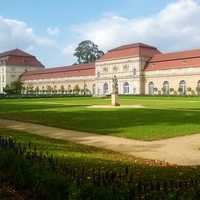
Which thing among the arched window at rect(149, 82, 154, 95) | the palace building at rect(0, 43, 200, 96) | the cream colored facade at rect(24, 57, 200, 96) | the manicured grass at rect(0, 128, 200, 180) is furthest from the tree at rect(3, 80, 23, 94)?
the manicured grass at rect(0, 128, 200, 180)

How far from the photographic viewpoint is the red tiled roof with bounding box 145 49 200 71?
7162cm

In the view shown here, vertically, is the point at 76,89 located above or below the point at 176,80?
below

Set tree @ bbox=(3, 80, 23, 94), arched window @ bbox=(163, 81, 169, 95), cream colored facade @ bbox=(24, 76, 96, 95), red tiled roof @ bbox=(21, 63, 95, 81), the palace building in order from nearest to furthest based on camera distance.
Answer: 1. the palace building
2. arched window @ bbox=(163, 81, 169, 95)
3. cream colored facade @ bbox=(24, 76, 96, 95)
4. red tiled roof @ bbox=(21, 63, 95, 81)
5. tree @ bbox=(3, 80, 23, 94)

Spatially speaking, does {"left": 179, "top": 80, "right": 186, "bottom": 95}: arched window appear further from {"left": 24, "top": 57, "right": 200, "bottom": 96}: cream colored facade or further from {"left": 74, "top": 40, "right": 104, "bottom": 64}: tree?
{"left": 74, "top": 40, "right": 104, "bottom": 64}: tree

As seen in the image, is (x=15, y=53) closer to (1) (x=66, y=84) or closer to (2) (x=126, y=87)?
(1) (x=66, y=84)

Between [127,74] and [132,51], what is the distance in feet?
15.3

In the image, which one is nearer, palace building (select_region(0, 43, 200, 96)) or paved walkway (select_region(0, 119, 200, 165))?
paved walkway (select_region(0, 119, 200, 165))

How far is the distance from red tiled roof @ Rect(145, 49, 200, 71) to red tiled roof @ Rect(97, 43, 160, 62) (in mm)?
2429

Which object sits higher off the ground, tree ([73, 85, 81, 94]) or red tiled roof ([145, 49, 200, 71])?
red tiled roof ([145, 49, 200, 71])

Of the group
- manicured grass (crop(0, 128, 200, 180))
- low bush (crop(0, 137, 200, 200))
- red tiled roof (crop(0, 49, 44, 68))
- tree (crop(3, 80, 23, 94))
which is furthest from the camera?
red tiled roof (crop(0, 49, 44, 68))

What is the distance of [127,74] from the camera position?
84.9 meters

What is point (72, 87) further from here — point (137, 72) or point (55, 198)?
point (55, 198)

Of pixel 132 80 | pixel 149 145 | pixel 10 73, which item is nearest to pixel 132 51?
pixel 132 80

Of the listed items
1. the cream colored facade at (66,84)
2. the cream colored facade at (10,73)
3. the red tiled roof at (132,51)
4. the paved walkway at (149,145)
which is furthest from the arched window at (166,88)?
the paved walkway at (149,145)
